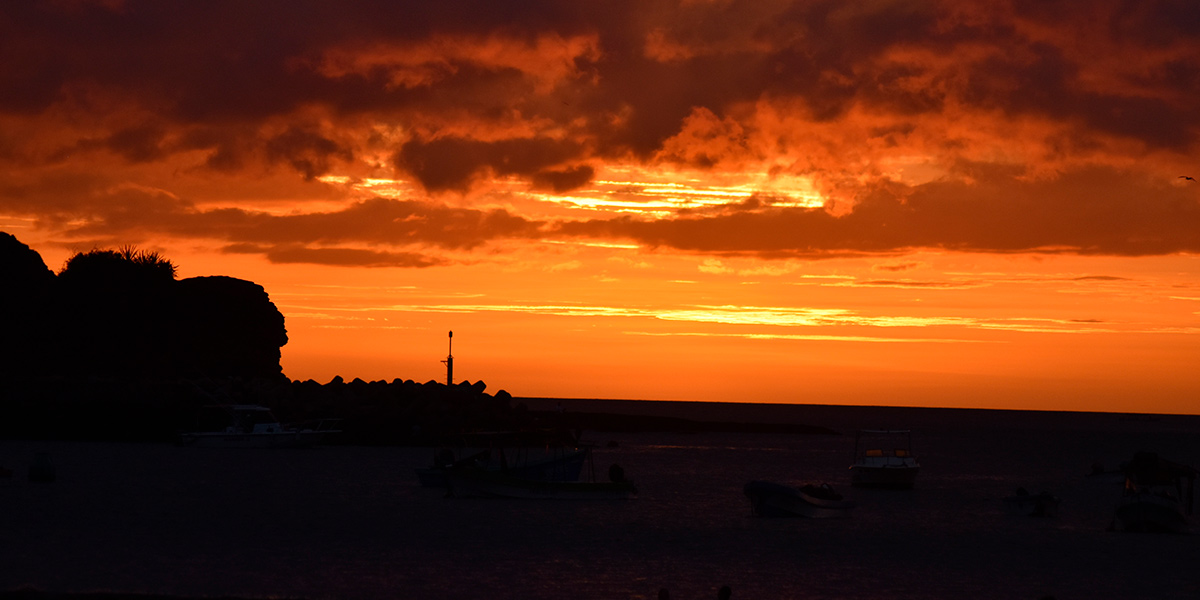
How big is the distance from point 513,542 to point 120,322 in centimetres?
8385

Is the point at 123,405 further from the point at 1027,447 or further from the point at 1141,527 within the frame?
the point at 1027,447

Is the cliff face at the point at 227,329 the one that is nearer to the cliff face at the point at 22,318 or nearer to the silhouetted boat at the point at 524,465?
the cliff face at the point at 22,318

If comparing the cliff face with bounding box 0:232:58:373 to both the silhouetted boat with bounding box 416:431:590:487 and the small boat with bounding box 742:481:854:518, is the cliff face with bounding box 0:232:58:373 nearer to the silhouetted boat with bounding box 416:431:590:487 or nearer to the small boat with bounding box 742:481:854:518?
the silhouetted boat with bounding box 416:431:590:487

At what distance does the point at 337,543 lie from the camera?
113ft

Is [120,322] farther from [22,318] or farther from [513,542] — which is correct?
[513,542]

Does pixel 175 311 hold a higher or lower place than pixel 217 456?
higher

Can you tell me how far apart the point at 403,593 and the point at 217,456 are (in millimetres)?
53269

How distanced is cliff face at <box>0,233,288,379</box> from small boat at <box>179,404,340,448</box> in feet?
68.1

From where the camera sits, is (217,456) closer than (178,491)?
No

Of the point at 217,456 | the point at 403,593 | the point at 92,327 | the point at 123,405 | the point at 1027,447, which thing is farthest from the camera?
the point at 1027,447

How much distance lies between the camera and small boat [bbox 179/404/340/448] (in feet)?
271

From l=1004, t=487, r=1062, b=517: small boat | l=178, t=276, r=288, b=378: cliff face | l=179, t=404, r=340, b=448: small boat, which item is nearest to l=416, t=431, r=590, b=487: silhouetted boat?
l=1004, t=487, r=1062, b=517: small boat

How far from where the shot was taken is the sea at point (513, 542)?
27.6 meters

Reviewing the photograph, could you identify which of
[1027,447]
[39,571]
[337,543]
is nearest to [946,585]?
[337,543]
